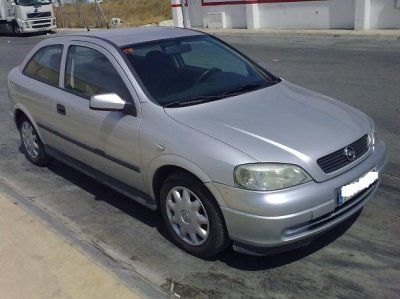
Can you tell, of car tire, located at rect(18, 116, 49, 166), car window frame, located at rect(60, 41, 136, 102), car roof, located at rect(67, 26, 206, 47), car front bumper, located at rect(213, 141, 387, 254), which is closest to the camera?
car front bumper, located at rect(213, 141, 387, 254)

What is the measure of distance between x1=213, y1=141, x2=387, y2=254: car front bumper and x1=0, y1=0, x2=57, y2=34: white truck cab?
25.1 metres

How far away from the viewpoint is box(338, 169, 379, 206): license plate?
3516mm

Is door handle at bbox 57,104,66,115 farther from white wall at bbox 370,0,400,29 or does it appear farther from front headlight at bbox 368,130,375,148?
white wall at bbox 370,0,400,29

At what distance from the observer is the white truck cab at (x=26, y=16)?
26.1 metres

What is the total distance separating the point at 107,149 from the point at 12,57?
14606 mm

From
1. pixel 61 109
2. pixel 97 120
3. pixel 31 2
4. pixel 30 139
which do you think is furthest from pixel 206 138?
pixel 31 2

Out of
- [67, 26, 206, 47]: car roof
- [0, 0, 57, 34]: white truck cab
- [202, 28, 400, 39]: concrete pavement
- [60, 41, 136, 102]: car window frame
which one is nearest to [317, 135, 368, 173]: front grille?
[60, 41, 136, 102]: car window frame

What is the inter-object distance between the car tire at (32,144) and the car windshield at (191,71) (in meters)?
2.05

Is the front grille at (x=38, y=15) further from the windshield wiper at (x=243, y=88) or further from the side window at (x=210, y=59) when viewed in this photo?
the windshield wiper at (x=243, y=88)

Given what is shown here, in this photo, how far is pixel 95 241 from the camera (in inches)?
169

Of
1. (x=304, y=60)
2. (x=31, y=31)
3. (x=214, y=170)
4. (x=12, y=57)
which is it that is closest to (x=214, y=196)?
(x=214, y=170)

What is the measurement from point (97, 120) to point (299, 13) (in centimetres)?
1582

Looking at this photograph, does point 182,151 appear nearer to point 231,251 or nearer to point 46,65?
point 231,251

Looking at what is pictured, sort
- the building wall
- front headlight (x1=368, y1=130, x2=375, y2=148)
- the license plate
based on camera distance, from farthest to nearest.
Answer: the building wall
front headlight (x1=368, y1=130, x2=375, y2=148)
the license plate
